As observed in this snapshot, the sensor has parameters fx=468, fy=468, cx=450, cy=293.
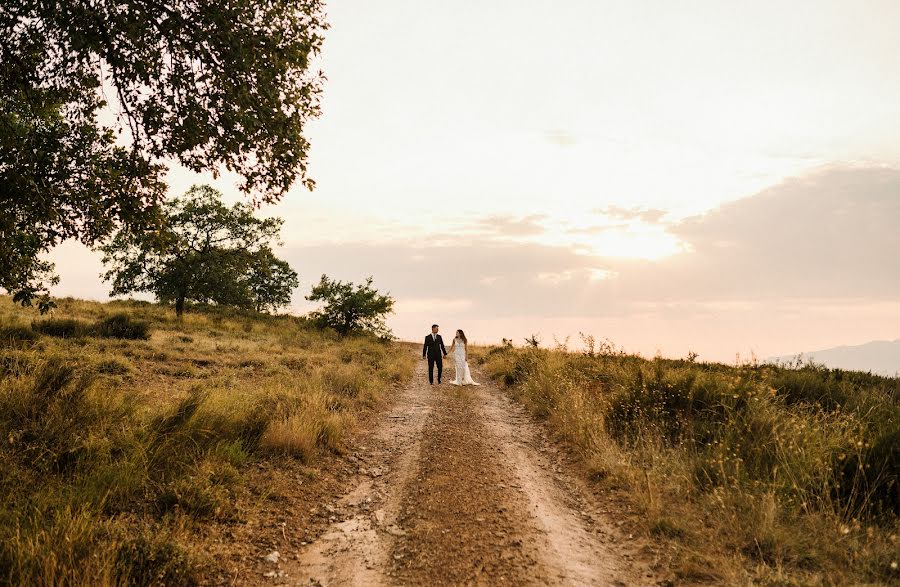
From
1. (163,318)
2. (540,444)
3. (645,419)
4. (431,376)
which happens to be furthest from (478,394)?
(163,318)

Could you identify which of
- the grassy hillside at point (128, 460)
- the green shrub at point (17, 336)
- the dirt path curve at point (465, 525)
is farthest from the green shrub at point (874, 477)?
the green shrub at point (17, 336)

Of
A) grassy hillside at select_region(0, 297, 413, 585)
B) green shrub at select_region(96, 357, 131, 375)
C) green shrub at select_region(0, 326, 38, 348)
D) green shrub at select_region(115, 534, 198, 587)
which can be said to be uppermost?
green shrub at select_region(0, 326, 38, 348)

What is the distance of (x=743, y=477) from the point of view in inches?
237

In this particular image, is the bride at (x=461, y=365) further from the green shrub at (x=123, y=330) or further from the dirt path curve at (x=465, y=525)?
the green shrub at (x=123, y=330)

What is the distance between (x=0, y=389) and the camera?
654 cm

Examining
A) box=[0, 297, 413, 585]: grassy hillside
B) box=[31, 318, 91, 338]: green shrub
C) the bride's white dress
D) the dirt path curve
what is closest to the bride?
the bride's white dress

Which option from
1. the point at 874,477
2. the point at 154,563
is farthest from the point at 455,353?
the point at 154,563

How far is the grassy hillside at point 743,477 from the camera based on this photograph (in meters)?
4.39

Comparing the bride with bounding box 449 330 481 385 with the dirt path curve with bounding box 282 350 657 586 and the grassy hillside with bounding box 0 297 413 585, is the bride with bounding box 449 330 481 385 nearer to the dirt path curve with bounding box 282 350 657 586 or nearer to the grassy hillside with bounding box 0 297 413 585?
the grassy hillside with bounding box 0 297 413 585

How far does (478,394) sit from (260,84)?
11053 mm

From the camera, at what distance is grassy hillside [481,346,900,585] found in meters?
4.39

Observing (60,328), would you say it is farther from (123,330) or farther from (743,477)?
(743,477)

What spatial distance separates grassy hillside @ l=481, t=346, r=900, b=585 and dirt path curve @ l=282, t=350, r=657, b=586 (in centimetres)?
67

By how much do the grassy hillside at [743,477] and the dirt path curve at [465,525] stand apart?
67cm
